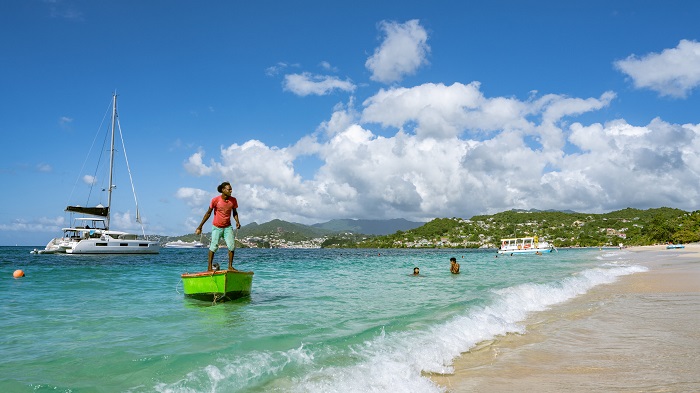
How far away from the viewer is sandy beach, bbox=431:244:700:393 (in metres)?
6.07

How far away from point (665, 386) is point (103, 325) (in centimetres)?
1044

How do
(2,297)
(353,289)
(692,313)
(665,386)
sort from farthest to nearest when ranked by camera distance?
(353,289), (2,297), (692,313), (665,386)

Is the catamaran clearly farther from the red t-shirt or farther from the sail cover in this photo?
the red t-shirt

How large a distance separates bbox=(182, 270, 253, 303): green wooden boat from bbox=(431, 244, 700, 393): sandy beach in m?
8.13

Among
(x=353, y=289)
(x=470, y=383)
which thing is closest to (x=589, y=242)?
(x=353, y=289)

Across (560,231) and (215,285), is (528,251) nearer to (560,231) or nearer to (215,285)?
(215,285)

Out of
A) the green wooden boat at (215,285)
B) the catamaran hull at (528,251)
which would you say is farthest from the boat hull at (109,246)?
the catamaran hull at (528,251)

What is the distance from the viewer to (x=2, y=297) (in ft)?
48.9

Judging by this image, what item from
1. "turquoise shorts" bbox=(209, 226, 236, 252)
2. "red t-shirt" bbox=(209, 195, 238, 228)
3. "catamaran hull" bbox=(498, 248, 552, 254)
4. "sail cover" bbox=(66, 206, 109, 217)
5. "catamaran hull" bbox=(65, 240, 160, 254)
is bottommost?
"catamaran hull" bbox=(498, 248, 552, 254)

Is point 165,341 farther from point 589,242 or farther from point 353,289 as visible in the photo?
point 589,242

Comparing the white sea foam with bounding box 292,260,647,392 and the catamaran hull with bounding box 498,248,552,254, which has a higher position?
the white sea foam with bounding box 292,260,647,392

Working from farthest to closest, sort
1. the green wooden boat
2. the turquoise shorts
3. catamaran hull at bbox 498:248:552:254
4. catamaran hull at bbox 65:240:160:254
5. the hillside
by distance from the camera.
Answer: the hillside < catamaran hull at bbox 498:248:552:254 < catamaran hull at bbox 65:240:160:254 < the turquoise shorts < the green wooden boat

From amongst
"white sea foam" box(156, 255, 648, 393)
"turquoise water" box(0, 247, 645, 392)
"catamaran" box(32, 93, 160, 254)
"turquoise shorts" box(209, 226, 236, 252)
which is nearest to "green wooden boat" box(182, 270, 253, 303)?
"turquoise water" box(0, 247, 645, 392)

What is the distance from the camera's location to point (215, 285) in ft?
45.3
